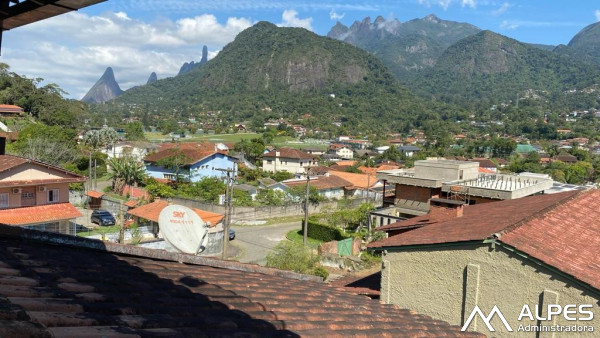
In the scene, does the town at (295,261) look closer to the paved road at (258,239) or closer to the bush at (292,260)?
the bush at (292,260)

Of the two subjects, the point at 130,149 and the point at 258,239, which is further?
the point at 130,149

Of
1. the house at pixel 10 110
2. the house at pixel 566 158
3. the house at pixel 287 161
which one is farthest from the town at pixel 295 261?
the house at pixel 566 158

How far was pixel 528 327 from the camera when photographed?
340 inches

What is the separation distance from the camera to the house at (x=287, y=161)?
61.4 metres

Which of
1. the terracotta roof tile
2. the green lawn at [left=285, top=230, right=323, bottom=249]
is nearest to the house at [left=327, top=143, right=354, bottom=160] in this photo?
the terracotta roof tile

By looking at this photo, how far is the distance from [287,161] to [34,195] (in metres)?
41.0

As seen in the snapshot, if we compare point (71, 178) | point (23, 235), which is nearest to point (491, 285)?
point (23, 235)

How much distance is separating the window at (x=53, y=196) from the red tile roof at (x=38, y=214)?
10.7 inches

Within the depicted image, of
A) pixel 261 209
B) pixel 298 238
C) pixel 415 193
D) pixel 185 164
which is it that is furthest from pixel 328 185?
pixel 415 193

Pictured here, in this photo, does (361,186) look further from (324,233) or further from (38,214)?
(38,214)

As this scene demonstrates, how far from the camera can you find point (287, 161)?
61781mm

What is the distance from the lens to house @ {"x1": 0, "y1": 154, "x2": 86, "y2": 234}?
21.3 meters

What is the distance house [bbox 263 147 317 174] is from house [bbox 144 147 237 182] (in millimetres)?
12264

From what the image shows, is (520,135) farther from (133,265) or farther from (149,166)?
(133,265)
